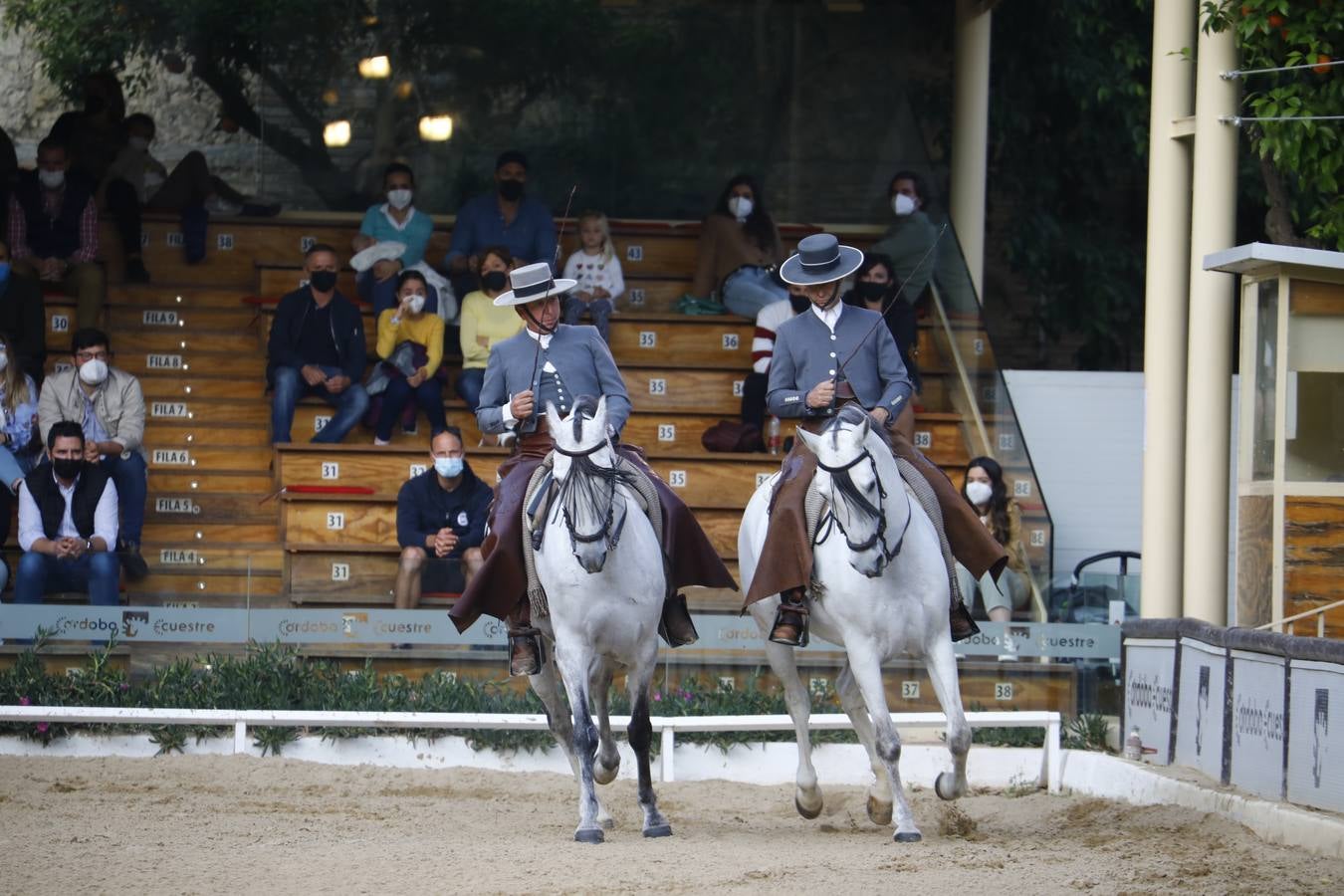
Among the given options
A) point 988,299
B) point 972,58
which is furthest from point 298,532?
point 988,299

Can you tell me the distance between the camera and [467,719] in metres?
11.9

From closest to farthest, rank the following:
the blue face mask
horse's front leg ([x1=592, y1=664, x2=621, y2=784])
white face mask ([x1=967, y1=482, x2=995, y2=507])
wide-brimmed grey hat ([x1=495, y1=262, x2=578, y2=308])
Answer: horse's front leg ([x1=592, y1=664, x2=621, y2=784])
wide-brimmed grey hat ([x1=495, y1=262, x2=578, y2=308])
white face mask ([x1=967, y1=482, x2=995, y2=507])
the blue face mask

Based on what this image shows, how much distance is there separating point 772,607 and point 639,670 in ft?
2.89

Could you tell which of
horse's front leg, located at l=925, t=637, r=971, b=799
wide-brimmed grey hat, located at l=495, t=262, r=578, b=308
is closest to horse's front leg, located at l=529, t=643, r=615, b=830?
wide-brimmed grey hat, located at l=495, t=262, r=578, b=308

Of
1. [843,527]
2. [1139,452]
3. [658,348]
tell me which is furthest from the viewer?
[658,348]

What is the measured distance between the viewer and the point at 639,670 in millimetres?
9617

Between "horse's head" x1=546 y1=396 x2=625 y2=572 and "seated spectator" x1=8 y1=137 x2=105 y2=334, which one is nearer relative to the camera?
"horse's head" x1=546 y1=396 x2=625 y2=572

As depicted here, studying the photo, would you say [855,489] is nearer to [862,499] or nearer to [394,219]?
[862,499]

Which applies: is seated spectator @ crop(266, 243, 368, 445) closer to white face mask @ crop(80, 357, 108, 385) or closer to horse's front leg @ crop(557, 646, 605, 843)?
white face mask @ crop(80, 357, 108, 385)

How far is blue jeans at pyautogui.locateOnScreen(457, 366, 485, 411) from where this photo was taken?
1591 centimetres

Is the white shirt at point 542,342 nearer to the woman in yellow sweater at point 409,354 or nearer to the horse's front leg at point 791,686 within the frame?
the horse's front leg at point 791,686

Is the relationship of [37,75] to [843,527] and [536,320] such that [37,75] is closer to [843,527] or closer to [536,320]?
[536,320]

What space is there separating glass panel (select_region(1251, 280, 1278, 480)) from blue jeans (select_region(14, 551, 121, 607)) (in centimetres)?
671

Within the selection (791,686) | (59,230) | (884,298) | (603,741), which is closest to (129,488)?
(59,230)
